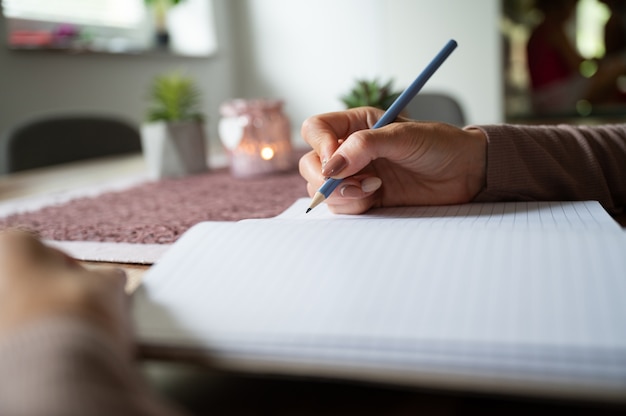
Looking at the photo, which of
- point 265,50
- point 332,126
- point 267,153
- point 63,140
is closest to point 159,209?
point 332,126

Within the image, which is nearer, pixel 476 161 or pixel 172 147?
pixel 476 161

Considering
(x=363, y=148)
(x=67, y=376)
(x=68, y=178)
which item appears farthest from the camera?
(x=68, y=178)

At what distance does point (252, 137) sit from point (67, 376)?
90 cm

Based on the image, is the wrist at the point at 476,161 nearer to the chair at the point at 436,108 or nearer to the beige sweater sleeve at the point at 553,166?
the beige sweater sleeve at the point at 553,166

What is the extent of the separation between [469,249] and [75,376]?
0.73 feet

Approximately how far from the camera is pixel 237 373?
0.29m

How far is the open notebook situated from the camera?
248 millimetres

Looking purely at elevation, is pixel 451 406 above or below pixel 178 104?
below

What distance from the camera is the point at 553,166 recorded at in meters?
0.58

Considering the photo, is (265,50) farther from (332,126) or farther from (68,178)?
(332,126)

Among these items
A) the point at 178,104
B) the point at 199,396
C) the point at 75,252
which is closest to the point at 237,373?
the point at 199,396

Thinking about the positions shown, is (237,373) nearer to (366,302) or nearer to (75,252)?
(366,302)

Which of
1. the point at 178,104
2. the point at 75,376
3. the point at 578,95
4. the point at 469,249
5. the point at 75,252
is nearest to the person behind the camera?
the point at 75,376

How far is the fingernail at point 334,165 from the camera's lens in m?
0.52
